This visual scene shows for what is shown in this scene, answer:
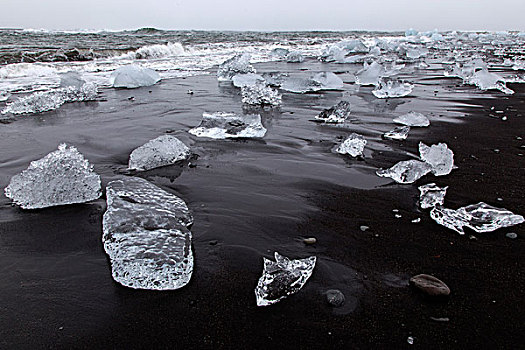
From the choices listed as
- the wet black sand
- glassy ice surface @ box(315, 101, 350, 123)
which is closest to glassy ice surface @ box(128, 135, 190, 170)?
the wet black sand

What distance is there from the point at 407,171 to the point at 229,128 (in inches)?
77.3

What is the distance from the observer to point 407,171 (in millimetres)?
2740

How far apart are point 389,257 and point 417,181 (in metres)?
1.16

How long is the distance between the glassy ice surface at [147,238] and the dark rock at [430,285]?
105 centimetres

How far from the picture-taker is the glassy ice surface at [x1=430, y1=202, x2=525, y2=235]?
2045mm

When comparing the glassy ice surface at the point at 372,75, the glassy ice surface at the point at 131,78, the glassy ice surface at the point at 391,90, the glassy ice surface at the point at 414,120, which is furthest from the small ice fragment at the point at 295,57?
the glassy ice surface at the point at 414,120

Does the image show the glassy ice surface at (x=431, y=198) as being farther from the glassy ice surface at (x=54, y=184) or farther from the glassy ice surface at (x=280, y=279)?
the glassy ice surface at (x=54, y=184)

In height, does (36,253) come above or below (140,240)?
below

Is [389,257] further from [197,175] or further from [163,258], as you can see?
[197,175]

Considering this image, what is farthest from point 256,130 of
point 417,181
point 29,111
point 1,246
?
point 29,111

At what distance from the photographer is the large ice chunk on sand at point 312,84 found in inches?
269

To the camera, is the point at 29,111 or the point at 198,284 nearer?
the point at 198,284

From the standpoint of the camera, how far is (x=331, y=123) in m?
4.41

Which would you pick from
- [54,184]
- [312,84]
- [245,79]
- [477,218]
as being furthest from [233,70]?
[477,218]
